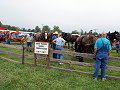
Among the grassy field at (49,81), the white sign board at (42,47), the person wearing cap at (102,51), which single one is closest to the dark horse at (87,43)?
the white sign board at (42,47)

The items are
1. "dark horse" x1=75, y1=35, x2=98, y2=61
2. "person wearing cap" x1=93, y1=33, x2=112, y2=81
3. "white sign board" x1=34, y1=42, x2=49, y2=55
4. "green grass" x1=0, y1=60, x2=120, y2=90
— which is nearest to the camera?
"green grass" x1=0, y1=60, x2=120, y2=90

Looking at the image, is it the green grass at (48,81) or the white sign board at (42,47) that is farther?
the white sign board at (42,47)

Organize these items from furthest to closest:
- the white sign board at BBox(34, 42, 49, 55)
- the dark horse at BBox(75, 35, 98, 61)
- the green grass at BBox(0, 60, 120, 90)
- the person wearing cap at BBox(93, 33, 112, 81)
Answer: the dark horse at BBox(75, 35, 98, 61) < the white sign board at BBox(34, 42, 49, 55) < the person wearing cap at BBox(93, 33, 112, 81) < the green grass at BBox(0, 60, 120, 90)

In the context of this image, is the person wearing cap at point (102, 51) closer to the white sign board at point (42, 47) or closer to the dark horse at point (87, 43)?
the white sign board at point (42, 47)

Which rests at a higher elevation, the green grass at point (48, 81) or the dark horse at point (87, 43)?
the dark horse at point (87, 43)

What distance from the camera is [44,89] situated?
4.98 meters

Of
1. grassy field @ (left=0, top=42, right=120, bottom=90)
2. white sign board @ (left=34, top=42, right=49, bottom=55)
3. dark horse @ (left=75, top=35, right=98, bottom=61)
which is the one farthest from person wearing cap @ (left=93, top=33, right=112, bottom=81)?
dark horse @ (left=75, top=35, right=98, bottom=61)

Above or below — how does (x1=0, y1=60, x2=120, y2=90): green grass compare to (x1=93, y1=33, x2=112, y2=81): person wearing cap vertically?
below

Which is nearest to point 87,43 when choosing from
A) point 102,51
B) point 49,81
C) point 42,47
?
point 42,47

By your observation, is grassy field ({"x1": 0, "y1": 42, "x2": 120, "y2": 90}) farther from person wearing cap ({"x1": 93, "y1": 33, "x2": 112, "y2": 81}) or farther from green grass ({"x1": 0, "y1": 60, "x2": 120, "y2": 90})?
person wearing cap ({"x1": 93, "y1": 33, "x2": 112, "y2": 81})

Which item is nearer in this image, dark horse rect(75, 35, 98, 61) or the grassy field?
the grassy field

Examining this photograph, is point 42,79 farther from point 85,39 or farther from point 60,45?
point 85,39

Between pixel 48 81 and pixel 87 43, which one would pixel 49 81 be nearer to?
pixel 48 81

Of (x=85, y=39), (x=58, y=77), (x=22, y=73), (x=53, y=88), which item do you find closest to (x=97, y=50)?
(x=58, y=77)
